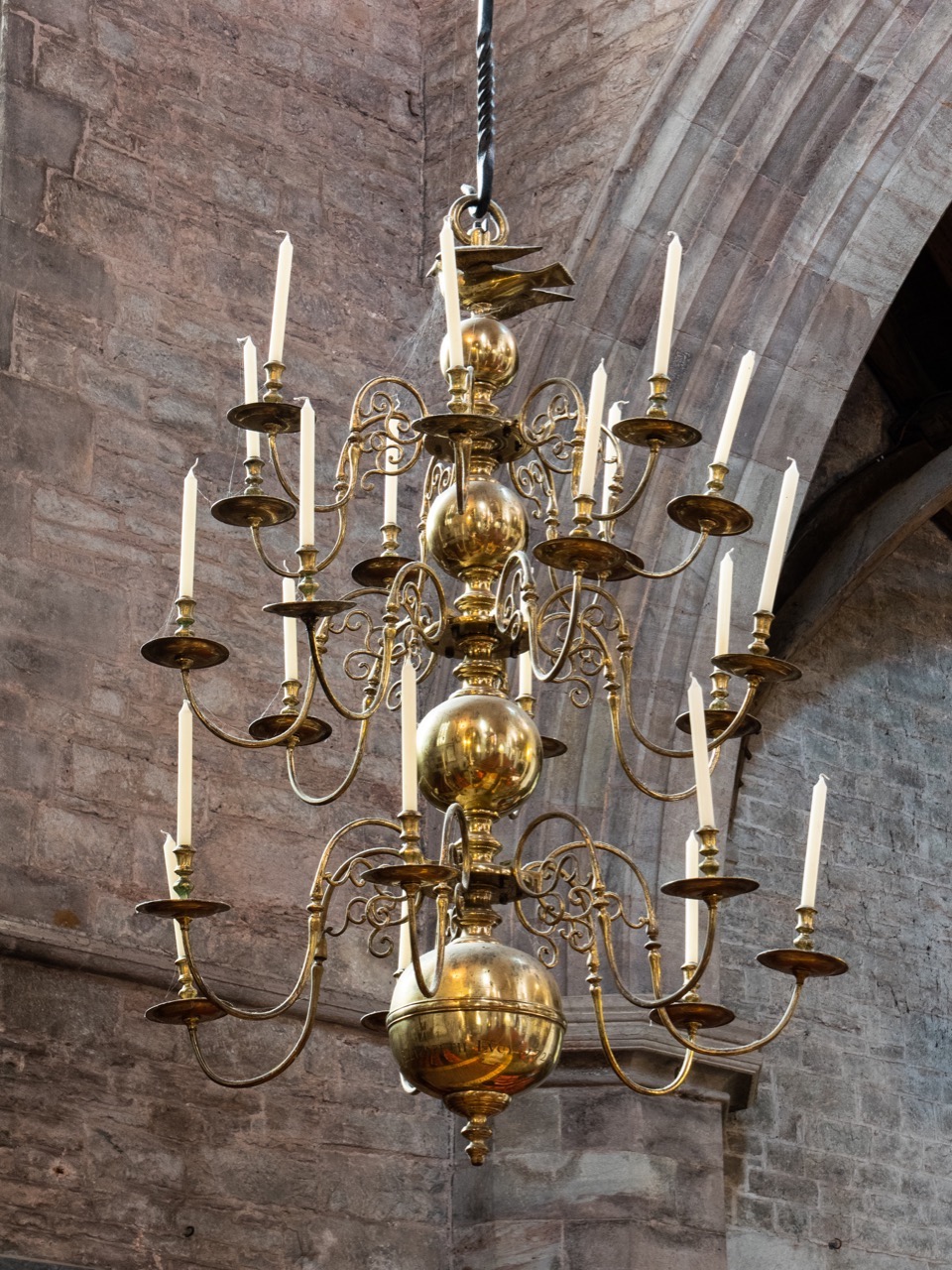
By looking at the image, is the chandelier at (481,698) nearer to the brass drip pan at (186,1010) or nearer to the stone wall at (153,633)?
the brass drip pan at (186,1010)

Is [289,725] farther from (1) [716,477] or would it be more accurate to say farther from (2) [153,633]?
(2) [153,633]

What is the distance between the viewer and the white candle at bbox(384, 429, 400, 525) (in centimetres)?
295

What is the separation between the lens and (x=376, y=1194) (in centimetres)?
476

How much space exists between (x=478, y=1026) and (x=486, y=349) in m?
0.89

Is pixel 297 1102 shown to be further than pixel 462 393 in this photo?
Yes

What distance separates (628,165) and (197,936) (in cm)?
220

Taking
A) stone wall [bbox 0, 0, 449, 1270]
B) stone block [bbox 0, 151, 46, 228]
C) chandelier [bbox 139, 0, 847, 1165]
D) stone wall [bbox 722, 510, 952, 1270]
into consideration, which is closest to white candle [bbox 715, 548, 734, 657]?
chandelier [bbox 139, 0, 847, 1165]

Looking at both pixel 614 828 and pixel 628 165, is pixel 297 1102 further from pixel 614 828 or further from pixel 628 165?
pixel 628 165

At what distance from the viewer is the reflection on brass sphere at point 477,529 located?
2.62 metres

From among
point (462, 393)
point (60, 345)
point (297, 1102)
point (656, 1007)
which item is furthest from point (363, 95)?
point (656, 1007)

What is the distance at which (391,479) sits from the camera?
3.06 m

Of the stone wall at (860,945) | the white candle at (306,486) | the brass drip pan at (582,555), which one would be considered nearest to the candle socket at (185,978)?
the white candle at (306,486)

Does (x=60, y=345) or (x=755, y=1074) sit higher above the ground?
(x=60, y=345)

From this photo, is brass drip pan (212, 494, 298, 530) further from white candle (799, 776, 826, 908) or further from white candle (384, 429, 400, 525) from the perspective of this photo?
white candle (799, 776, 826, 908)
